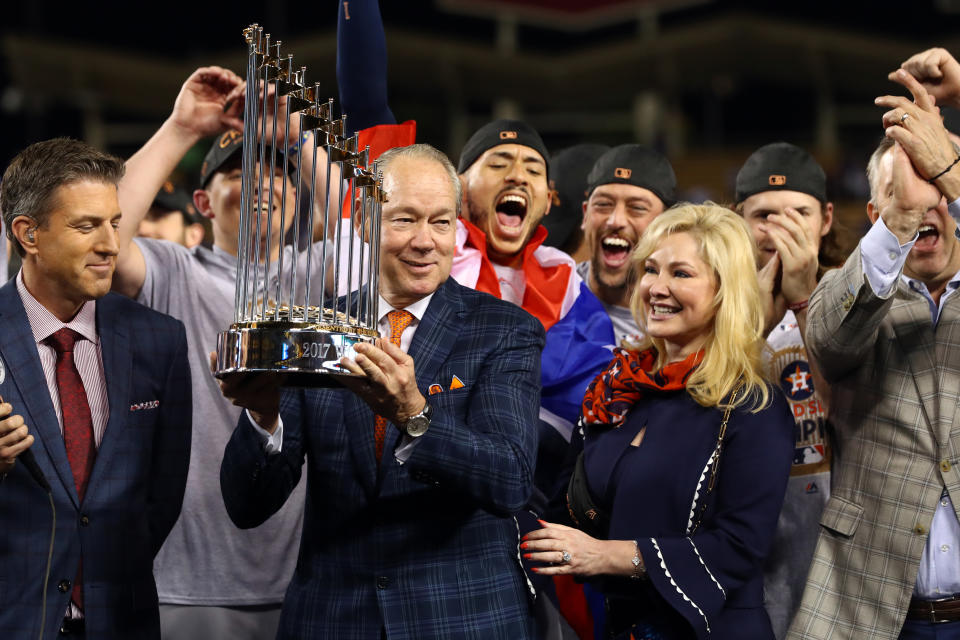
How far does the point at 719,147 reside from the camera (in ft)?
44.5

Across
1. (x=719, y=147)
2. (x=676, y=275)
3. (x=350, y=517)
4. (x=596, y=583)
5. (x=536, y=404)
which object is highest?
(x=719, y=147)

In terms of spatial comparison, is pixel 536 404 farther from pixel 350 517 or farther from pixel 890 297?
pixel 890 297

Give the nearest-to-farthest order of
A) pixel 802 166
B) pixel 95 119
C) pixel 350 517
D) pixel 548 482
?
1. pixel 350 517
2. pixel 548 482
3. pixel 802 166
4. pixel 95 119

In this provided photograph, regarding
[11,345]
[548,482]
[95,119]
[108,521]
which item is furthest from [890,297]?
[95,119]

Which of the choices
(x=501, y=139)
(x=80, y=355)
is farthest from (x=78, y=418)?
(x=501, y=139)

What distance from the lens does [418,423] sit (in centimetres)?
171

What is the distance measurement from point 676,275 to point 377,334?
2.80ft

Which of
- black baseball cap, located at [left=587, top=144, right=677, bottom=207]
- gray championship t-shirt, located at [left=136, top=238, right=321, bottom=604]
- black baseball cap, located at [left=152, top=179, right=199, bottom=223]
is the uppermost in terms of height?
black baseball cap, located at [left=152, top=179, right=199, bottom=223]

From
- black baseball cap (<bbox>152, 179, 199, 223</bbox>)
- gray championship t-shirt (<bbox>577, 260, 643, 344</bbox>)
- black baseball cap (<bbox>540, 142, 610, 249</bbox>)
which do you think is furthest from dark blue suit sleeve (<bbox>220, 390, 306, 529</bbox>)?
black baseball cap (<bbox>152, 179, 199, 223</bbox>)

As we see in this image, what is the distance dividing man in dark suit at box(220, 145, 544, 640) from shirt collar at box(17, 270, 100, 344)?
46cm

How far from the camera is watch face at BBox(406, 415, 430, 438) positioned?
1701 millimetres

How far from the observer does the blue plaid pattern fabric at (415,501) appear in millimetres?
1824

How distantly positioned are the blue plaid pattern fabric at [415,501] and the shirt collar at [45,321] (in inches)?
18.7

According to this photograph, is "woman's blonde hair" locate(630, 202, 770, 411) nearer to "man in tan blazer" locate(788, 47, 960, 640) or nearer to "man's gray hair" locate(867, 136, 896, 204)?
"man in tan blazer" locate(788, 47, 960, 640)
